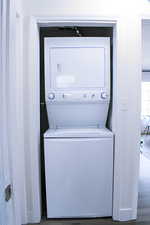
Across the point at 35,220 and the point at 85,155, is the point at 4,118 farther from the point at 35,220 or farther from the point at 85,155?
the point at 35,220

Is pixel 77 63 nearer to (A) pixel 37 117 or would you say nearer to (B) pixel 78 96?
(B) pixel 78 96

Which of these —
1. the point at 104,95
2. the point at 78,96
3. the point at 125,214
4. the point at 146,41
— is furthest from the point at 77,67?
the point at 146,41

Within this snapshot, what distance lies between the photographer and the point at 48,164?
1.92 m

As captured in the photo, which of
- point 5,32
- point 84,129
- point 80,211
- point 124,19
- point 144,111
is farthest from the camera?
point 144,111

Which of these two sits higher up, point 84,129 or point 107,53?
point 107,53

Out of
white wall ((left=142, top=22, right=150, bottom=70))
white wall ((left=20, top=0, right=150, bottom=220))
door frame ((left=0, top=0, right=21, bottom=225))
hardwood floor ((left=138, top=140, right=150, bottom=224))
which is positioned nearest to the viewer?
door frame ((left=0, top=0, right=21, bottom=225))

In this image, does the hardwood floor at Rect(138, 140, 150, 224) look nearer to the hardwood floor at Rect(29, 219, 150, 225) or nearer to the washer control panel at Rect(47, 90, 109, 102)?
the hardwood floor at Rect(29, 219, 150, 225)

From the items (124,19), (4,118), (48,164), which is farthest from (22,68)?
(4,118)

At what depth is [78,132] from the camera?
1.95 metres

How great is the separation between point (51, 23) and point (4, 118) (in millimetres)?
1511

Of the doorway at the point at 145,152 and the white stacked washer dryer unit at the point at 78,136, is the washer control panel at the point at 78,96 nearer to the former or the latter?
the white stacked washer dryer unit at the point at 78,136

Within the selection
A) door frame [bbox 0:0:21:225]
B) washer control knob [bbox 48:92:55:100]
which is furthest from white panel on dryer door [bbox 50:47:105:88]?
door frame [bbox 0:0:21:225]

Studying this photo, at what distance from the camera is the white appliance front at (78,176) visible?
1.91m

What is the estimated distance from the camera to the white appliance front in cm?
191
